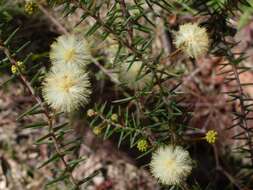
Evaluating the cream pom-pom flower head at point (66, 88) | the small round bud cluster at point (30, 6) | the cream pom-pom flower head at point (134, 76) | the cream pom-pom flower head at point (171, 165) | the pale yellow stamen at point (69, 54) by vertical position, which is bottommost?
the cream pom-pom flower head at point (171, 165)

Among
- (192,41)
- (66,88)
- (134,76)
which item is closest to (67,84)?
(66,88)

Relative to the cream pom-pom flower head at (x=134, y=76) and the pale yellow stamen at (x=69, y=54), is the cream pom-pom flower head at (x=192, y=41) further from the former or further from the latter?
the pale yellow stamen at (x=69, y=54)

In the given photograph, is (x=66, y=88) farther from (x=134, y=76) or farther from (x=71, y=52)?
(x=134, y=76)

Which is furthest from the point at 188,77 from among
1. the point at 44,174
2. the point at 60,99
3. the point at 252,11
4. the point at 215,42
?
the point at 60,99

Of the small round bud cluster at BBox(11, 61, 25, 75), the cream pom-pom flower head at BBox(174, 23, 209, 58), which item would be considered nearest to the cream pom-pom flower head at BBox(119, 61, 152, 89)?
the cream pom-pom flower head at BBox(174, 23, 209, 58)

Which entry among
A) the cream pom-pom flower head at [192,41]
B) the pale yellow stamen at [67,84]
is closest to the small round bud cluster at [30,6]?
the pale yellow stamen at [67,84]

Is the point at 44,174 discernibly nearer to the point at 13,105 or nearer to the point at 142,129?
the point at 13,105

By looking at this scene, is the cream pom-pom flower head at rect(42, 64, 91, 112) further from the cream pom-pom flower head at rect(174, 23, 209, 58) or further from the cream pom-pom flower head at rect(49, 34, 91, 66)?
the cream pom-pom flower head at rect(174, 23, 209, 58)
